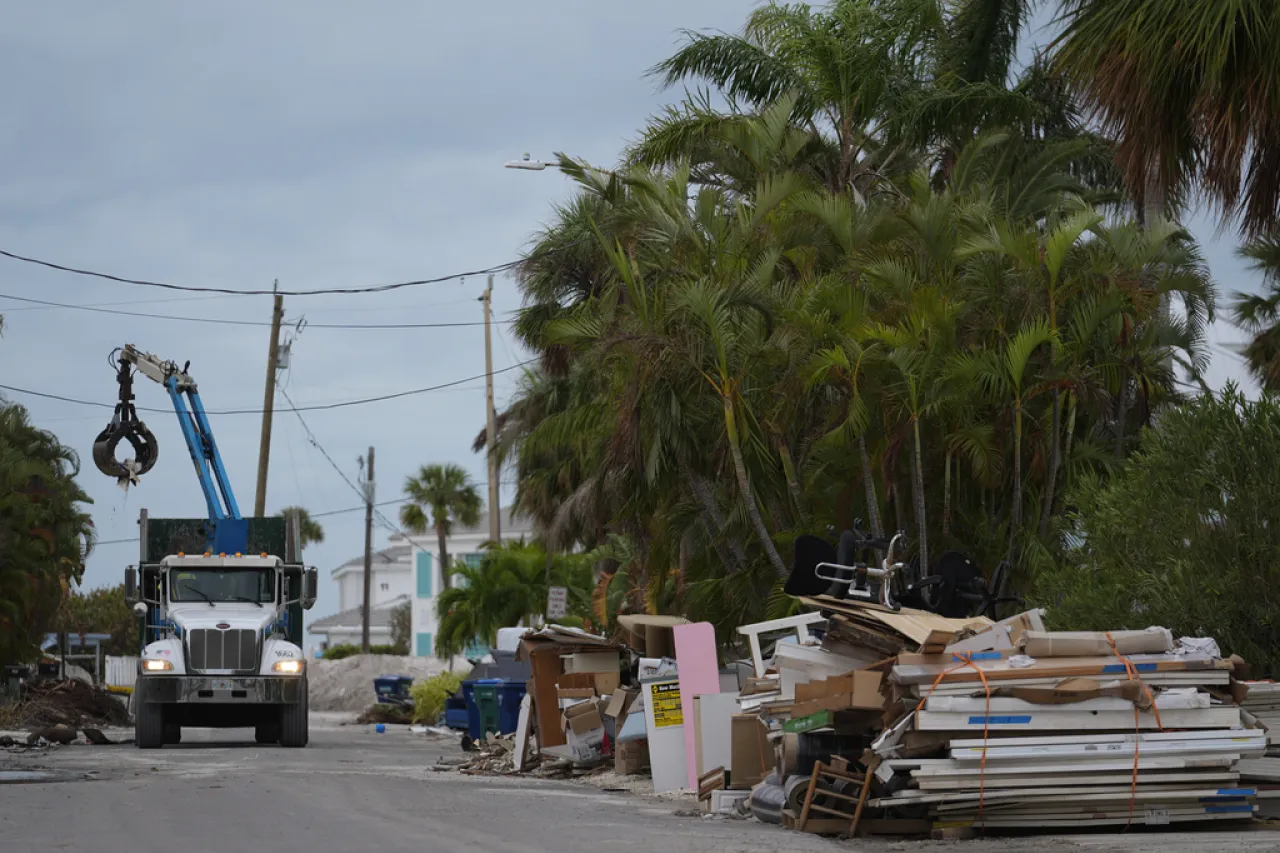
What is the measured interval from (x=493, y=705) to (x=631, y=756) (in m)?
6.74

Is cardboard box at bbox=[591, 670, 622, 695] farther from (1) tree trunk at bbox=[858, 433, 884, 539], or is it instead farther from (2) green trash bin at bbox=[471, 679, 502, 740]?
(2) green trash bin at bbox=[471, 679, 502, 740]

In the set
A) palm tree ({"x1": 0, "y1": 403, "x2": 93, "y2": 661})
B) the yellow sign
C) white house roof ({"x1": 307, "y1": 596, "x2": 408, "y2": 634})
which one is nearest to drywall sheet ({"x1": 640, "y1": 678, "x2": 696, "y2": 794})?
the yellow sign

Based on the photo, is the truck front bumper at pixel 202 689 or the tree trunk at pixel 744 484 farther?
the truck front bumper at pixel 202 689

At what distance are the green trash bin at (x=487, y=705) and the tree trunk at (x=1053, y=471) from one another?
8.26m

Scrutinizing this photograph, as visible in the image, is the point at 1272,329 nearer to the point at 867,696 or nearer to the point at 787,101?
the point at 787,101

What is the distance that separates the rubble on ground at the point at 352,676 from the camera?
47719 mm

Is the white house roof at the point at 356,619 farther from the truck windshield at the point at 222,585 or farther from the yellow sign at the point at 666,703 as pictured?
the yellow sign at the point at 666,703

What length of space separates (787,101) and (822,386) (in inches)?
191

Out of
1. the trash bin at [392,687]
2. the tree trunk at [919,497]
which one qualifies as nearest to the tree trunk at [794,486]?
the tree trunk at [919,497]

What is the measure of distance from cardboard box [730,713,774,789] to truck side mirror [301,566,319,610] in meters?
10.9

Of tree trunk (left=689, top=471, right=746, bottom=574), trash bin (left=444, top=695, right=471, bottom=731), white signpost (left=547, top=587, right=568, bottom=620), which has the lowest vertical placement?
trash bin (left=444, top=695, right=471, bottom=731)

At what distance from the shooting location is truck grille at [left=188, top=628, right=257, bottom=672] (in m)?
22.0

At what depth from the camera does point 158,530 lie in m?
24.5

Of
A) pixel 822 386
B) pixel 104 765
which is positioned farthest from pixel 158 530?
pixel 822 386
